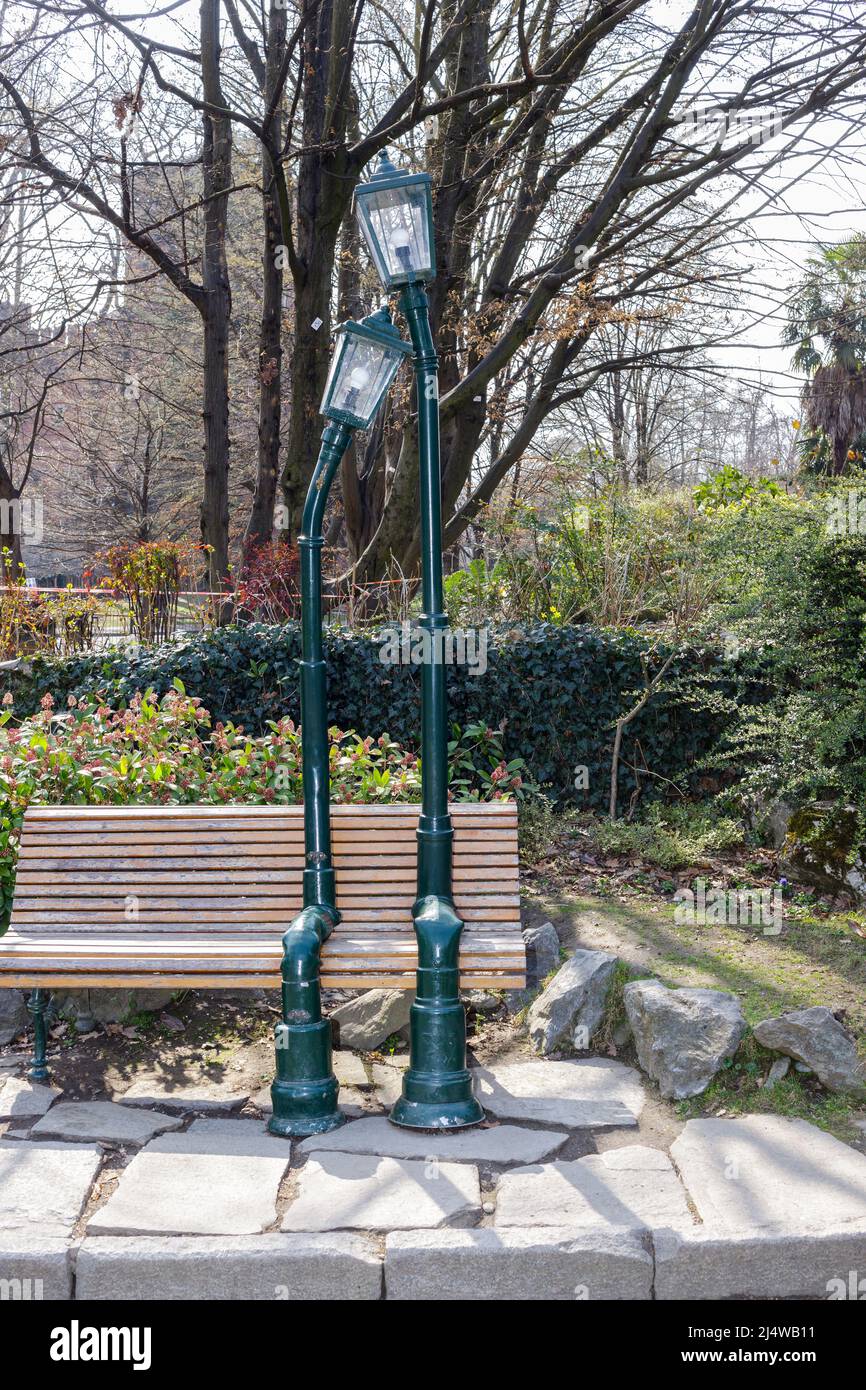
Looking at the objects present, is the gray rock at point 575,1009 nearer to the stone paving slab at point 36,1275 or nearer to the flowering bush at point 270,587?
the stone paving slab at point 36,1275

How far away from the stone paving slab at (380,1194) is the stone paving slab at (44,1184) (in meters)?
0.63

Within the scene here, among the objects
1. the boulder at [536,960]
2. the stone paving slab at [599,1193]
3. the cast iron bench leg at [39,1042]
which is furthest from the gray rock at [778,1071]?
the cast iron bench leg at [39,1042]

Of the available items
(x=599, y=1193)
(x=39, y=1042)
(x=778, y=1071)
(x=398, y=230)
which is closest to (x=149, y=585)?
(x=39, y=1042)

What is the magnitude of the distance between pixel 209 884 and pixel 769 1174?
7.74 ft

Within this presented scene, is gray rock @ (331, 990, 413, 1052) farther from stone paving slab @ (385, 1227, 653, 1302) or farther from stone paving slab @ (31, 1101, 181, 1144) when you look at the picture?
stone paving slab @ (385, 1227, 653, 1302)

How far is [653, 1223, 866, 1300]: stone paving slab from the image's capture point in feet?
9.65

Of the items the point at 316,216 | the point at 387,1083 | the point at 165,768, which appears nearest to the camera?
the point at 387,1083

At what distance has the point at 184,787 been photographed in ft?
17.6

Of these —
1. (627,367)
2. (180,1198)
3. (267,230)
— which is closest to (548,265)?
(627,367)

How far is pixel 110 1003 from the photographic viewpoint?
480cm

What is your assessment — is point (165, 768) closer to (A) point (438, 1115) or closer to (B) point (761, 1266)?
(A) point (438, 1115)

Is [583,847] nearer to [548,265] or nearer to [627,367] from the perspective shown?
[548,265]

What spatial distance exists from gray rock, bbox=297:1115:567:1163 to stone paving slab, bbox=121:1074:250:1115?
0.51 meters

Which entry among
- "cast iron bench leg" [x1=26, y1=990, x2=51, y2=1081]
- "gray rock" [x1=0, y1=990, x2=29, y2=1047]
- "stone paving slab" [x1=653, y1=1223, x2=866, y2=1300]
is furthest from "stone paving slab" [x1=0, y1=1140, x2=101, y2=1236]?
"stone paving slab" [x1=653, y1=1223, x2=866, y2=1300]
